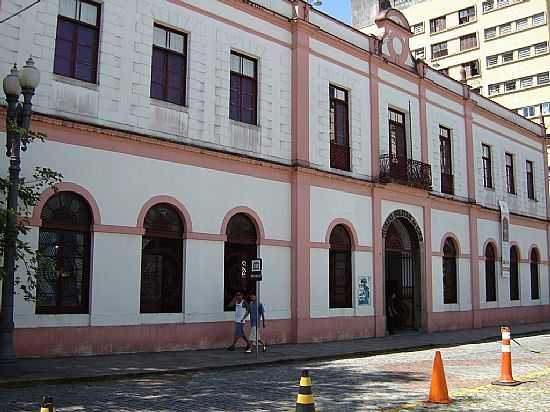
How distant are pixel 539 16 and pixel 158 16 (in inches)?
1558

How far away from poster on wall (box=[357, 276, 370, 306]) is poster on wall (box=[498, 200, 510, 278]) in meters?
11.3

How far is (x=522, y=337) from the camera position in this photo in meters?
24.1

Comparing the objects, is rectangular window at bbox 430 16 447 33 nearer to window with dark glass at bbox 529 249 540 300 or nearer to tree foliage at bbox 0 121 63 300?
window with dark glass at bbox 529 249 540 300

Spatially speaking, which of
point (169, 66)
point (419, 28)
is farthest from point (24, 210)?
point (419, 28)

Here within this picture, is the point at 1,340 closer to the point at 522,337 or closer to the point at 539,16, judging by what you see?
the point at 522,337

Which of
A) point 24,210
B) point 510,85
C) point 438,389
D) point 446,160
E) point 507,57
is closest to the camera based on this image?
point 438,389

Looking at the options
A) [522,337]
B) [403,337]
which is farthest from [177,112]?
[522,337]

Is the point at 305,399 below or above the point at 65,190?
below

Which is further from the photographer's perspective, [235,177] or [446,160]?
[446,160]

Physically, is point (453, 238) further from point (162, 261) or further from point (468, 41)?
point (468, 41)

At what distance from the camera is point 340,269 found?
69.9 ft

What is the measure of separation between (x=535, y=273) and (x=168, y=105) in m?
25.0

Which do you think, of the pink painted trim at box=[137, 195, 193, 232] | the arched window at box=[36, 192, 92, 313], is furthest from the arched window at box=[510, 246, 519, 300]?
the arched window at box=[36, 192, 92, 313]

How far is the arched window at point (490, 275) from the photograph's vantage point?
29359mm
